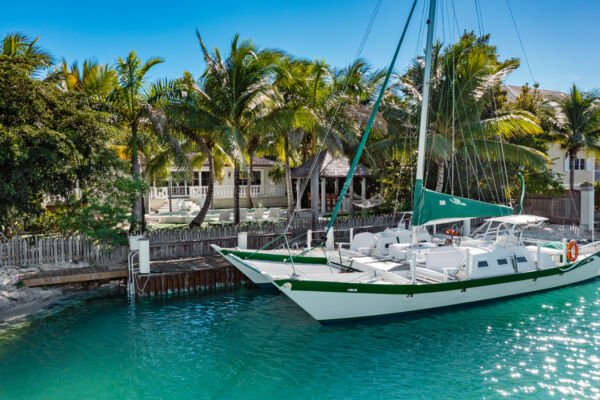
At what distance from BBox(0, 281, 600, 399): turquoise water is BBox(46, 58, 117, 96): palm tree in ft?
29.0

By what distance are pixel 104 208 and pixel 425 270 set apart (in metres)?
11.2

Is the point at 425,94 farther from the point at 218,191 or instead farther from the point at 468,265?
the point at 218,191

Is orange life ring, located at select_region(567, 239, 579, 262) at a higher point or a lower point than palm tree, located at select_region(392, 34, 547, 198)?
lower

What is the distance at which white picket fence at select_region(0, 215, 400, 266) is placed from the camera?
1450 cm

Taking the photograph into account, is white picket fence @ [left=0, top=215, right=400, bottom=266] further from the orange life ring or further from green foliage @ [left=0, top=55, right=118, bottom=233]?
the orange life ring

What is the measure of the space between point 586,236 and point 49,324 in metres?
24.3

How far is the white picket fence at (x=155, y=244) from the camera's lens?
14.5m

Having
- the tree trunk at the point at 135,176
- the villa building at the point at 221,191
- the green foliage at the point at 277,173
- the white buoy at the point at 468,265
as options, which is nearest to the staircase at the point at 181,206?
the villa building at the point at 221,191

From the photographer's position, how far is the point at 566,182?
1403 inches

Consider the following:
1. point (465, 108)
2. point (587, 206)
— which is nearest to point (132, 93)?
point (465, 108)

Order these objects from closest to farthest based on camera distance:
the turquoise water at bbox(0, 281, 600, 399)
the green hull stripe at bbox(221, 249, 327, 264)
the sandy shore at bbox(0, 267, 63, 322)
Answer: the turquoise water at bbox(0, 281, 600, 399)
the sandy shore at bbox(0, 267, 63, 322)
the green hull stripe at bbox(221, 249, 327, 264)

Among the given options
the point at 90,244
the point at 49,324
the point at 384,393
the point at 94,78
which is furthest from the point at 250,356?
the point at 94,78

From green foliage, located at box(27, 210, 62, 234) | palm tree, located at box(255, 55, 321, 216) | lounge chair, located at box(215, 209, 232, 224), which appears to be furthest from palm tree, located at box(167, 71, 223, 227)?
green foliage, located at box(27, 210, 62, 234)

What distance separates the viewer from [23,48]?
1568 centimetres
